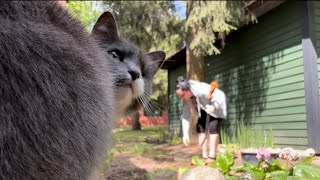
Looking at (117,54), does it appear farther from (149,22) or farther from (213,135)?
(149,22)

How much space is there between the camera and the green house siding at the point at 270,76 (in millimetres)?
8047

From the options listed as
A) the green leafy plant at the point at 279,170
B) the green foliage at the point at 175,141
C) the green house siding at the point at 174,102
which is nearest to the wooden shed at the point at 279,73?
the green foliage at the point at 175,141

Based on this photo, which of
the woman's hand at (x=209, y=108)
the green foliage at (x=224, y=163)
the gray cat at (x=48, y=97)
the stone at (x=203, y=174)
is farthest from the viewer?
the woman's hand at (x=209, y=108)

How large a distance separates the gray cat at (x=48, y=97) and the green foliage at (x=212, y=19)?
26.6 feet

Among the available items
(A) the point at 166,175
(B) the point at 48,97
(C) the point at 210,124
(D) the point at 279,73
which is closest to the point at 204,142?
(C) the point at 210,124

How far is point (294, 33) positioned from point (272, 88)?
1.56 metres

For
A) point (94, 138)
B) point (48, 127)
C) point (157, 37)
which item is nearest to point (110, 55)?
point (94, 138)

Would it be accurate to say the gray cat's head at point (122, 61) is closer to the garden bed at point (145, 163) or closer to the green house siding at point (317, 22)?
the garden bed at point (145, 163)

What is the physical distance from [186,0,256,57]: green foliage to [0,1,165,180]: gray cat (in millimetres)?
8107

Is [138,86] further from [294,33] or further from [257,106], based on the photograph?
[257,106]

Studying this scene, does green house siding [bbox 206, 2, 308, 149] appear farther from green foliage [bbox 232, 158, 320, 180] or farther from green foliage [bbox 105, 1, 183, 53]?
green foliage [bbox 232, 158, 320, 180]

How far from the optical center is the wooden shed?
7484 millimetres

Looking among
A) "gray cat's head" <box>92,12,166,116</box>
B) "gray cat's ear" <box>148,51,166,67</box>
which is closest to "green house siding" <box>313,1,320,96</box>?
"gray cat's ear" <box>148,51,166,67</box>

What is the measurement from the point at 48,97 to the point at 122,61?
1.12 meters
